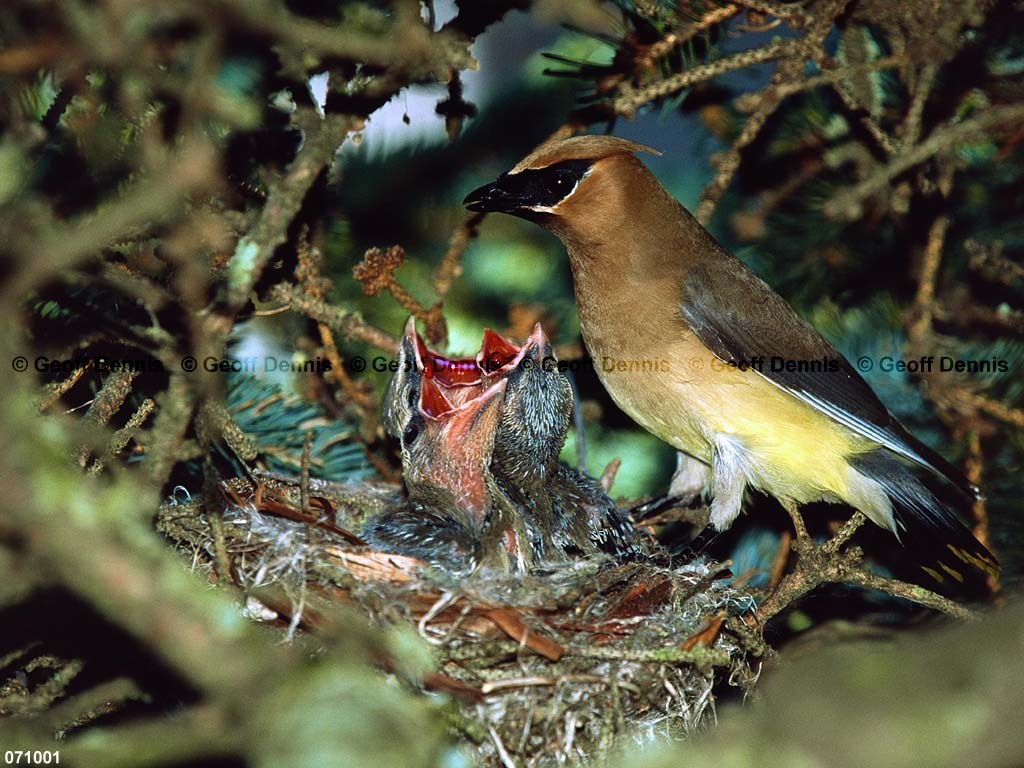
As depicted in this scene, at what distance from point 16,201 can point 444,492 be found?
2.01m

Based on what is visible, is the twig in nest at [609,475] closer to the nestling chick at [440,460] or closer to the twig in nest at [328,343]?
the nestling chick at [440,460]

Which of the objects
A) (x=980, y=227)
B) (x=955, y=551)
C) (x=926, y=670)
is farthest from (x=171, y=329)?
(x=980, y=227)

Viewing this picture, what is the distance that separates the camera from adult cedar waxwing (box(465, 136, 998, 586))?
11.5ft

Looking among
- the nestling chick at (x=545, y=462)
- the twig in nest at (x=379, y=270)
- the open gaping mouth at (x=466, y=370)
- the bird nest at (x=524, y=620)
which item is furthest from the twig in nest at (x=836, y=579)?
the twig in nest at (x=379, y=270)

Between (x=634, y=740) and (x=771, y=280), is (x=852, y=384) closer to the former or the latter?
(x=771, y=280)

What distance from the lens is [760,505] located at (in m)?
3.99

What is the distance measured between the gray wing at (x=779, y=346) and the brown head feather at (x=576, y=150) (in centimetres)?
49

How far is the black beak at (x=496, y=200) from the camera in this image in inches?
Result: 135

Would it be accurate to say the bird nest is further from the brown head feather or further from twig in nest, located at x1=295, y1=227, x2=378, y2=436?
the brown head feather

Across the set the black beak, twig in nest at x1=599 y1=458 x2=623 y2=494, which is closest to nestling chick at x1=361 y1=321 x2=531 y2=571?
the black beak

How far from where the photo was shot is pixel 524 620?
262cm

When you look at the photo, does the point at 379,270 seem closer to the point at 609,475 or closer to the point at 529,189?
the point at 529,189

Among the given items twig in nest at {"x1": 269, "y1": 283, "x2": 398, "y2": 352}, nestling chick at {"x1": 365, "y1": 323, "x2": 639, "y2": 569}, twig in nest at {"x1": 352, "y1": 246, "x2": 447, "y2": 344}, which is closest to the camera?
twig in nest at {"x1": 269, "y1": 283, "x2": 398, "y2": 352}

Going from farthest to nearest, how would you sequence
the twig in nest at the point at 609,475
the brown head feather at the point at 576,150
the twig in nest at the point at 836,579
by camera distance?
the twig in nest at the point at 609,475
the brown head feather at the point at 576,150
the twig in nest at the point at 836,579
